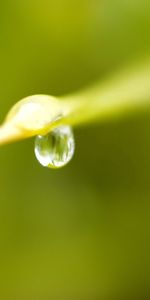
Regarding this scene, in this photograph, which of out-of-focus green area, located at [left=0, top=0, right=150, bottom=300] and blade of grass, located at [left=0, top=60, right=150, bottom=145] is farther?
out-of-focus green area, located at [left=0, top=0, right=150, bottom=300]

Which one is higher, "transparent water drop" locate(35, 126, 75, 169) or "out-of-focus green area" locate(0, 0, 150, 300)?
"out-of-focus green area" locate(0, 0, 150, 300)

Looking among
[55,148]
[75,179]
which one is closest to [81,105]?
[55,148]

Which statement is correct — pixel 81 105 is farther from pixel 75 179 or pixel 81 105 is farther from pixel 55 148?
pixel 75 179

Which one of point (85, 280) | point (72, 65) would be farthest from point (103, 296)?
point (72, 65)

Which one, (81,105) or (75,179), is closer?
(81,105)
